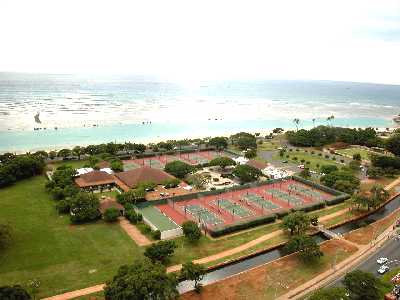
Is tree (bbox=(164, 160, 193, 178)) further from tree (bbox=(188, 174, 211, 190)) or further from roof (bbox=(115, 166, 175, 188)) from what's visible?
roof (bbox=(115, 166, 175, 188))

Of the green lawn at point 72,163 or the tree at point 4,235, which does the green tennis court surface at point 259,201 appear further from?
the green lawn at point 72,163

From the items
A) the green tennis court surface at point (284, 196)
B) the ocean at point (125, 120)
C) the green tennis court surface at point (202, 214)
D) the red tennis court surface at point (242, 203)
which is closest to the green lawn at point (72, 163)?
the ocean at point (125, 120)

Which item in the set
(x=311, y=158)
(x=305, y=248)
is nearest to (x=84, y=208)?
(x=305, y=248)

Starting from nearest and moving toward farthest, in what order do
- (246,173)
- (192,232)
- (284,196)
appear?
(192,232) → (284,196) → (246,173)

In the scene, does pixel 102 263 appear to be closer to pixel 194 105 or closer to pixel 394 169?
pixel 394 169

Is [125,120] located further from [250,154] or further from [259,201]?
[259,201]

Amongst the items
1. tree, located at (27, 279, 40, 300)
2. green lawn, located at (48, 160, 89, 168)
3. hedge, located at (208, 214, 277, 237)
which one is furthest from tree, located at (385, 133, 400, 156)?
tree, located at (27, 279, 40, 300)
